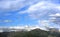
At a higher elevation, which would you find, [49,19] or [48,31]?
[49,19]

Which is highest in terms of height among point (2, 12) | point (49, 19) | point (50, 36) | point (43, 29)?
point (2, 12)

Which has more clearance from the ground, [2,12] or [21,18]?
[2,12]

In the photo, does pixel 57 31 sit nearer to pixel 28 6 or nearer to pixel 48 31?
pixel 48 31

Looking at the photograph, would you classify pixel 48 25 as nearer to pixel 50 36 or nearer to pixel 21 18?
pixel 50 36

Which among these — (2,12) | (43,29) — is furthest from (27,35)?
(2,12)

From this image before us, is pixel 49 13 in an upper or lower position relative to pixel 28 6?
lower

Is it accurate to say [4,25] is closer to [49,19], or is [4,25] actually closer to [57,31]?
[49,19]

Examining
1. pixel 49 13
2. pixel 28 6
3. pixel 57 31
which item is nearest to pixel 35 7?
pixel 28 6

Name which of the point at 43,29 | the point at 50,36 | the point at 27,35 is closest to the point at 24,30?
the point at 27,35
